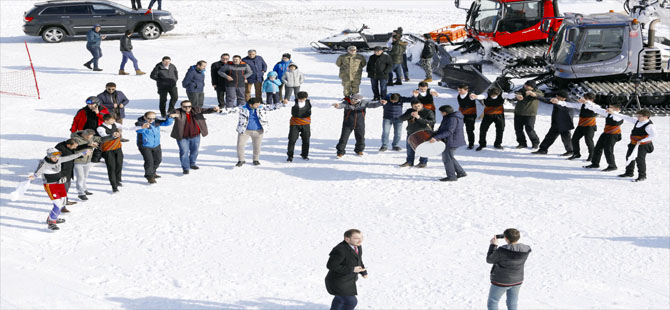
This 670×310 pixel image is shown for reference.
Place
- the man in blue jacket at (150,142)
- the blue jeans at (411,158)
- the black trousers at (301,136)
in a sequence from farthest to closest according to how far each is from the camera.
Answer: the black trousers at (301,136) < the blue jeans at (411,158) < the man in blue jacket at (150,142)

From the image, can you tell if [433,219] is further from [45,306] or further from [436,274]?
[45,306]

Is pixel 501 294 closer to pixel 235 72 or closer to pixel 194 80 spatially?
pixel 194 80

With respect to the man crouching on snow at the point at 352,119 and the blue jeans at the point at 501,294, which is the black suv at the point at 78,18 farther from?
the blue jeans at the point at 501,294

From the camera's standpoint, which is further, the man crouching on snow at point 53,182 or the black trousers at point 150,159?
the black trousers at point 150,159

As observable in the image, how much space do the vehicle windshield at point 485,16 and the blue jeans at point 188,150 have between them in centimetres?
1060

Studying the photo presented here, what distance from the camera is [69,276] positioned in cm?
799

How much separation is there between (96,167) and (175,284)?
503cm

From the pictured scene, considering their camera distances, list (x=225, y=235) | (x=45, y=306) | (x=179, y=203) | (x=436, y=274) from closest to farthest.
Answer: (x=45, y=306) → (x=436, y=274) → (x=225, y=235) → (x=179, y=203)

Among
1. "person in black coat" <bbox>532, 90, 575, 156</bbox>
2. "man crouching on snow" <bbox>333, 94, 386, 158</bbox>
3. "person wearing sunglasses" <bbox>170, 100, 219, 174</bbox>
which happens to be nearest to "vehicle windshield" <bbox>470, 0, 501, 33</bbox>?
"person in black coat" <bbox>532, 90, 575, 156</bbox>

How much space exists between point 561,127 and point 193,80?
736cm

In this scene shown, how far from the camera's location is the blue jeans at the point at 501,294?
663cm

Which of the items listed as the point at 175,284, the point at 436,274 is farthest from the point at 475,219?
the point at 175,284

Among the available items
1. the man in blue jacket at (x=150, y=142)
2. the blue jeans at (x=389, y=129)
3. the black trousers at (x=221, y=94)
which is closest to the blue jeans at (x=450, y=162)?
the blue jeans at (x=389, y=129)

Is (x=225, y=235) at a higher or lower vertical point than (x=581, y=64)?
lower
